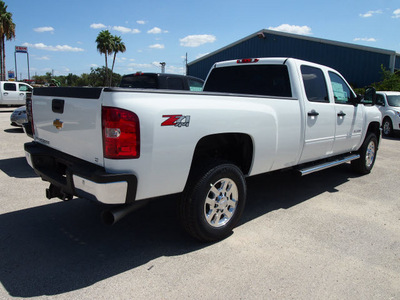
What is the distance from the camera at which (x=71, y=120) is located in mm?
2988

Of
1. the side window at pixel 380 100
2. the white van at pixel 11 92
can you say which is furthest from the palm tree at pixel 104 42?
the side window at pixel 380 100

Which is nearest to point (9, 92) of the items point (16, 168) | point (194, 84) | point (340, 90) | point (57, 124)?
point (194, 84)

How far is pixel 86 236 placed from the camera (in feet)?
11.6

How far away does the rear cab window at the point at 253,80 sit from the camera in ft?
14.9

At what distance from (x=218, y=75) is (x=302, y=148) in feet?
6.22

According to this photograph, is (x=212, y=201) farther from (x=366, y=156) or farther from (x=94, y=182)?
(x=366, y=156)

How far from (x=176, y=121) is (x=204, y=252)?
1.35m

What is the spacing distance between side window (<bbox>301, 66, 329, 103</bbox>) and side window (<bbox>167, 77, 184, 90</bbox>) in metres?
3.99

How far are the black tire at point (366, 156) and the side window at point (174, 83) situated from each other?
4404 mm

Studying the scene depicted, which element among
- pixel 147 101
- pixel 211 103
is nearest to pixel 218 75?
pixel 211 103

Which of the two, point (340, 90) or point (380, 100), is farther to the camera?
point (380, 100)

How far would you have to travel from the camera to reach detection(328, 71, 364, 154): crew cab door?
514 centimetres

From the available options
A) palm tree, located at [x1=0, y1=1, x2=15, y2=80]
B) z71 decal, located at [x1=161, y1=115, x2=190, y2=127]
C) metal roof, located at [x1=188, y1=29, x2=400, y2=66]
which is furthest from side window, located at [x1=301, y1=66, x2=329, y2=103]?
palm tree, located at [x1=0, y1=1, x2=15, y2=80]

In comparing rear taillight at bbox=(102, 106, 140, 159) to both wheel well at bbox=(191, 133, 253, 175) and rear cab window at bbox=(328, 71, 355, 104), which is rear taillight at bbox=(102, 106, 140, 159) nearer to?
wheel well at bbox=(191, 133, 253, 175)
